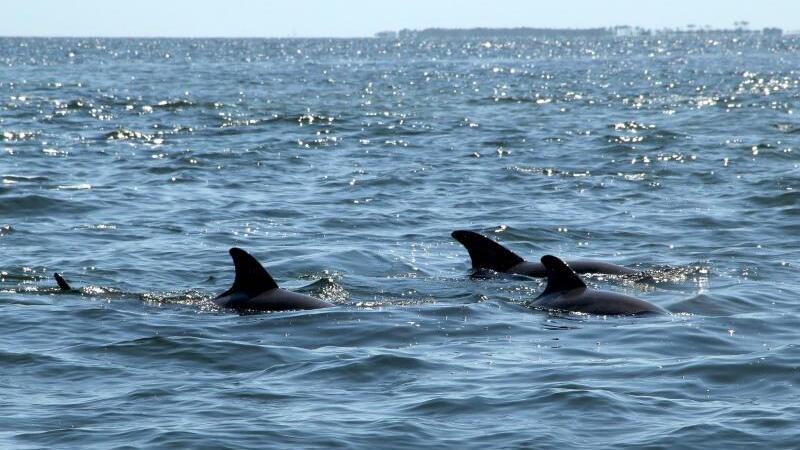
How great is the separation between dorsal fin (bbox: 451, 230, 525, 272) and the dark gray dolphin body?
2.82 metres

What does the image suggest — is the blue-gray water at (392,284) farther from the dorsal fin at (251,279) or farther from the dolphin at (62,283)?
the dorsal fin at (251,279)

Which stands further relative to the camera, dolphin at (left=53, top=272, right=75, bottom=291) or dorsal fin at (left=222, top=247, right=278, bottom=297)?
dolphin at (left=53, top=272, right=75, bottom=291)

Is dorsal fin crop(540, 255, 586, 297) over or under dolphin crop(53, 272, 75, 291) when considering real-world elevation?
over

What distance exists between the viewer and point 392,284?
663 inches

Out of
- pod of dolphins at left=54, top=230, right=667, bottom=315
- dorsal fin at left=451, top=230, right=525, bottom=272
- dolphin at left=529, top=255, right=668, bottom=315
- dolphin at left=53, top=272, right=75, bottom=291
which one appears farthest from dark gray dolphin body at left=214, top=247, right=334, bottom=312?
dorsal fin at left=451, top=230, right=525, bottom=272

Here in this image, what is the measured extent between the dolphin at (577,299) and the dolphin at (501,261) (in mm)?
2087

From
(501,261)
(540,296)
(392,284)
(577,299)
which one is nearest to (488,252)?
(501,261)

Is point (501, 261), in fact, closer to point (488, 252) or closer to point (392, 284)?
point (488, 252)

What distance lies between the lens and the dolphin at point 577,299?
46.9 feet

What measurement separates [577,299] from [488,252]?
2734 millimetres

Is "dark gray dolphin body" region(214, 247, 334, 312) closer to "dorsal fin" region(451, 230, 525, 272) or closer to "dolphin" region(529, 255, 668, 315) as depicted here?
"dolphin" region(529, 255, 668, 315)

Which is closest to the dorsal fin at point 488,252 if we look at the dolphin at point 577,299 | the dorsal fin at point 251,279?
the dolphin at point 577,299

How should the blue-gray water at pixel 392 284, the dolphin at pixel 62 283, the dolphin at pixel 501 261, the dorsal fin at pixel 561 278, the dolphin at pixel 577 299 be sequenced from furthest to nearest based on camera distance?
1. the dolphin at pixel 501 261
2. the dolphin at pixel 62 283
3. the dorsal fin at pixel 561 278
4. the dolphin at pixel 577 299
5. the blue-gray water at pixel 392 284

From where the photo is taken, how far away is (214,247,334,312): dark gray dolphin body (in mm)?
14328
